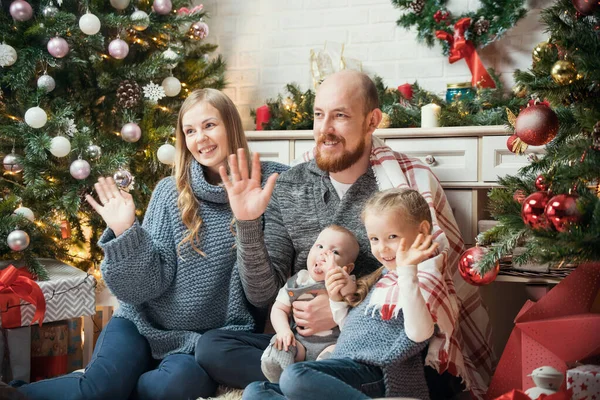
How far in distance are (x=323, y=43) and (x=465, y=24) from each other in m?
0.74

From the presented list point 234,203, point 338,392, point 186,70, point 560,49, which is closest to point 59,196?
point 186,70

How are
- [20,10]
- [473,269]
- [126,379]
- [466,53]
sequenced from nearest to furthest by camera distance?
[473,269]
[126,379]
[20,10]
[466,53]

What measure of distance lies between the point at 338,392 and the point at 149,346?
2.91 ft

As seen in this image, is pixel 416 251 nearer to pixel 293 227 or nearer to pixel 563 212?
pixel 563 212

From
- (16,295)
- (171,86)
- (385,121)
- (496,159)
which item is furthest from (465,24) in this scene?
(16,295)

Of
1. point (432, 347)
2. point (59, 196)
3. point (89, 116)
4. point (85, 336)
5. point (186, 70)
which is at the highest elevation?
point (186, 70)

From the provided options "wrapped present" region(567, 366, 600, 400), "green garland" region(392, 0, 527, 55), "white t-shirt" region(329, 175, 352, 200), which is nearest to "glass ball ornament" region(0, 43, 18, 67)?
"white t-shirt" region(329, 175, 352, 200)

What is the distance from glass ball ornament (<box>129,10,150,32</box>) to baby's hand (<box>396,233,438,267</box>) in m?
1.64

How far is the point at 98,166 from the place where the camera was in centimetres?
289

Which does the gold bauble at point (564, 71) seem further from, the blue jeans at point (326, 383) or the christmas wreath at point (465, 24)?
the christmas wreath at point (465, 24)

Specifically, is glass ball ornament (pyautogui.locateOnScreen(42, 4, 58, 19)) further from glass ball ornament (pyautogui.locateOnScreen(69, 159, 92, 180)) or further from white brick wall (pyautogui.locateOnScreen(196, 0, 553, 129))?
white brick wall (pyautogui.locateOnScreen(196, 0, 553, 129))

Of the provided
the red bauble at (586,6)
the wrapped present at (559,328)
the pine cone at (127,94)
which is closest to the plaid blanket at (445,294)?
the wrapped present at (559,328)

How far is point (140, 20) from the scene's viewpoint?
2939mm

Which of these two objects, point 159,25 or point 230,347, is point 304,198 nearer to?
point 230,347
